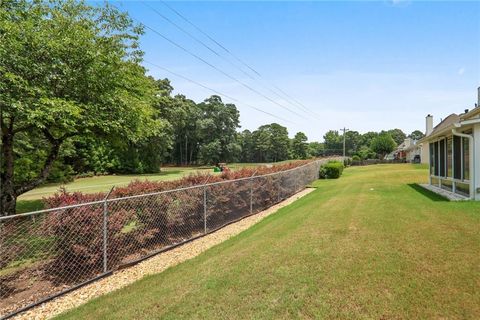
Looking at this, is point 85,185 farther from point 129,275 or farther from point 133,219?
point 129,275

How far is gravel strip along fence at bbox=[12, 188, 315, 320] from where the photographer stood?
3982 mm

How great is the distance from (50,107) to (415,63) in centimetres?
1628

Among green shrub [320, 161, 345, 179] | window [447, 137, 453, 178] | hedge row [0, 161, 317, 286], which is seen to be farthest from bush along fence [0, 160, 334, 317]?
green shrub [320, 161, 345, 179]

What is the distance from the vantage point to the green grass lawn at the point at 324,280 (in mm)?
3170

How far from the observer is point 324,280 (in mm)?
3748

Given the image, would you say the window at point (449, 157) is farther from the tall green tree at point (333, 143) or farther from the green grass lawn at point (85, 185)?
the tall green tree at point (333, 143)

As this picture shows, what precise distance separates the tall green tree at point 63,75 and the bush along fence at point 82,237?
3.34 meters

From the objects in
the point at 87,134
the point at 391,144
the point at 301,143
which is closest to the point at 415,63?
the point at 87,134

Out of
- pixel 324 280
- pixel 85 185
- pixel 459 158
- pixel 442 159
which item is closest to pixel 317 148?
pixel 85 185

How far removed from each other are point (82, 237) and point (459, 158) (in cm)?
1222

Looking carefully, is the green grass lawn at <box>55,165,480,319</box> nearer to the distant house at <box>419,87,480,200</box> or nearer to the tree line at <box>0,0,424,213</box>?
the distant house at <box>419,87,480,200</box>

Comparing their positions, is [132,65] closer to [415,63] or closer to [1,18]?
[1,18]

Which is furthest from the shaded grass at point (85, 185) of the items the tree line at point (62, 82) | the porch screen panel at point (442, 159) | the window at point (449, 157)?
the porch screen panel at point (442, 159)

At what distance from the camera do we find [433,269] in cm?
Answer: 392
